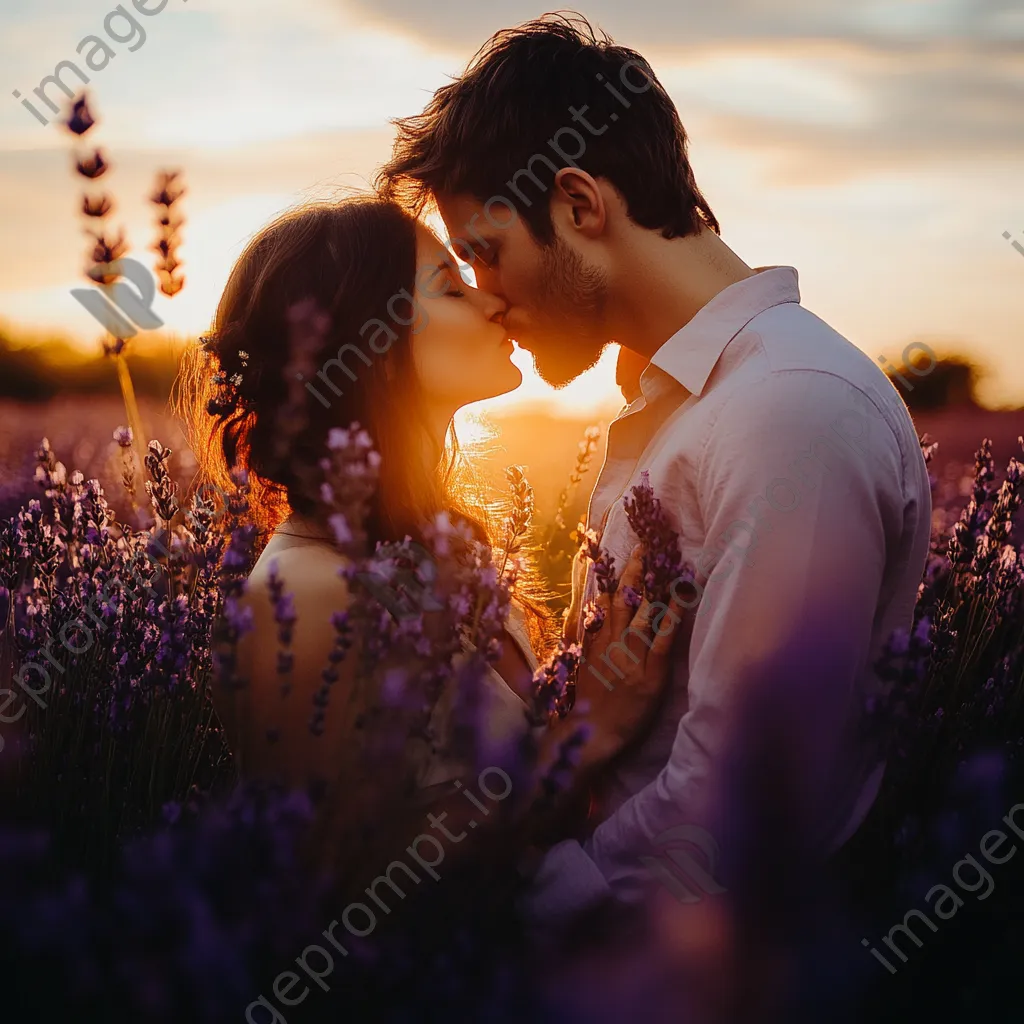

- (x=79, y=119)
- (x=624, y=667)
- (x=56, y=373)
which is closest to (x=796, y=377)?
(x=624, y=667)

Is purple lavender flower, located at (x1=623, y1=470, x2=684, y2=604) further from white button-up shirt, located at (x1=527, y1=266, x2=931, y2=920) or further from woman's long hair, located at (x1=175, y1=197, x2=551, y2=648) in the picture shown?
woman's long hair, located at (x1=175, y1=197, x2=551, y2=648)

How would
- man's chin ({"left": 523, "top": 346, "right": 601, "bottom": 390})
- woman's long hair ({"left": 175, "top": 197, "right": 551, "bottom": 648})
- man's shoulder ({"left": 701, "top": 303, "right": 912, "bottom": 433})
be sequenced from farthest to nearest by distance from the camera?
1. man's chin ({"left": 523, "top": 346, "right": 601, "bottom": 390})
2. woman's long hair ({"left": 175, "top": 197, "right": 551, "bottom": 648})
3. man's shoulder ({"left": 701, "top": 303, "right": 912, "bottom": 433})

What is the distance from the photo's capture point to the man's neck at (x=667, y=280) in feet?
8.12

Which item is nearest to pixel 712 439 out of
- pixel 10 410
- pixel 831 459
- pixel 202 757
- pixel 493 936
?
pixel 831 459

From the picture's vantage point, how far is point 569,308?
106 inches

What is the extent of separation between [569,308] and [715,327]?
2.04 ft

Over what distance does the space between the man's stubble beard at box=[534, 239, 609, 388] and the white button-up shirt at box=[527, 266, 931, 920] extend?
2.41 ft

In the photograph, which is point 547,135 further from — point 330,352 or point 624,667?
point 624,667

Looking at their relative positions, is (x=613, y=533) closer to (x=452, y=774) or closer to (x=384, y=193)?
(x=452, y=774)

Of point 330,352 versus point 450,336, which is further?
point 450,336

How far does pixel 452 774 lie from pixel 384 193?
1.81m

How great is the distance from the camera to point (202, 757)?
228cm

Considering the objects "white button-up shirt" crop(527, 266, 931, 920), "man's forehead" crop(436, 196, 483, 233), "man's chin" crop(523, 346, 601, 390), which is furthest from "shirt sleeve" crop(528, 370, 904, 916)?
"man's forehead" crop(436, 196, 483, 233)

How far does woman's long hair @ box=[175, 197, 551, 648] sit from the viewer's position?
7.54 feet
